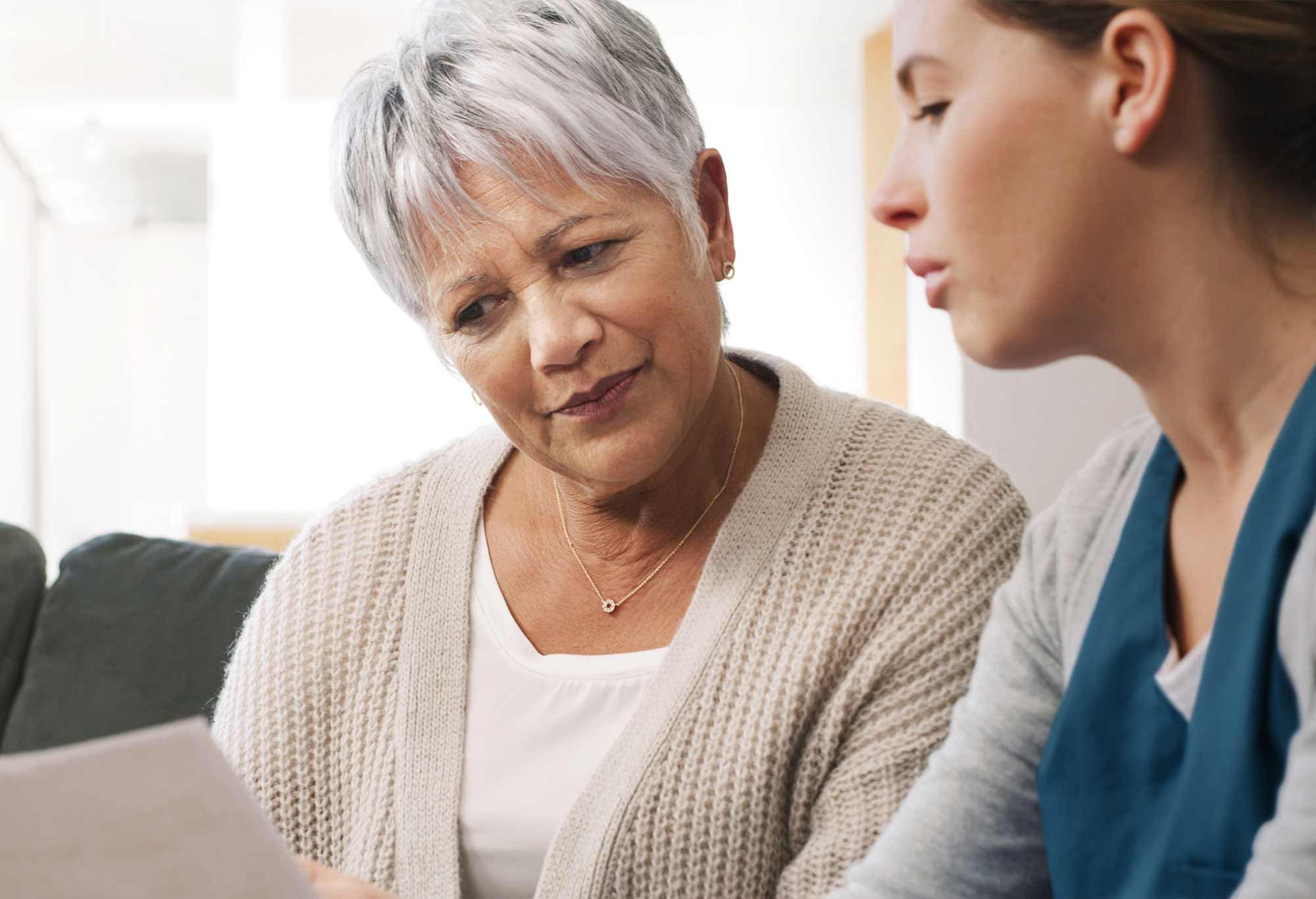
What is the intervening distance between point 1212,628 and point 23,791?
0.64 metres

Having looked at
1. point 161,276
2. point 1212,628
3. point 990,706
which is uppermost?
point 1212,628

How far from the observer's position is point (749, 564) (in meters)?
1.40

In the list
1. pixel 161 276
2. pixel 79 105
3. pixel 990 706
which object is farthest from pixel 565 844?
pixel 161 276

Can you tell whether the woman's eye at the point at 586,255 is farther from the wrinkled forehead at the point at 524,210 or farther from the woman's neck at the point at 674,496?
the woman's neck at the point at 674,496

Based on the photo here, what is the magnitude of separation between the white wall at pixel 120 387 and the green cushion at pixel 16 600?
16.4 feet

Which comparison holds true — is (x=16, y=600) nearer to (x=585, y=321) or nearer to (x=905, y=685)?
(x=585, y=321)

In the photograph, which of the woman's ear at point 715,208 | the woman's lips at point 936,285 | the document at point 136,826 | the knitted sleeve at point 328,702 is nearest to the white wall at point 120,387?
the knitted sleeve at point 328,702

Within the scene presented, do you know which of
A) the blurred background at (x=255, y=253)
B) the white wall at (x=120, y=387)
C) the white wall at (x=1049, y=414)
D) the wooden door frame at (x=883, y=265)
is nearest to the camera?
the white wall at (x=1049, y=414)

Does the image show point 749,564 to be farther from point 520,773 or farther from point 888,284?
point 888,284

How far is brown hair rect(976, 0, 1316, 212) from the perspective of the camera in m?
0.72

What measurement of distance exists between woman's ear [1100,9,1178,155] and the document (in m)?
0.59

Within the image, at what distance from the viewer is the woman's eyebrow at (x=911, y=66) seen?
79 centimetres

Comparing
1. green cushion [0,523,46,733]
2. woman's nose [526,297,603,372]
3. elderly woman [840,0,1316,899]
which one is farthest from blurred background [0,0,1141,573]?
elderly woman [840,0,1316,899]

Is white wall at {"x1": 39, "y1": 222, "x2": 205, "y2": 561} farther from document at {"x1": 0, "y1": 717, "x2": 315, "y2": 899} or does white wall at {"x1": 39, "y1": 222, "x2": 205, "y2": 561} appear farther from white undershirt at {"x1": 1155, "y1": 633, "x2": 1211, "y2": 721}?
white undershirt at {"x1": 1155, "y1": 633, "x2": 1211, "y2": 721}
